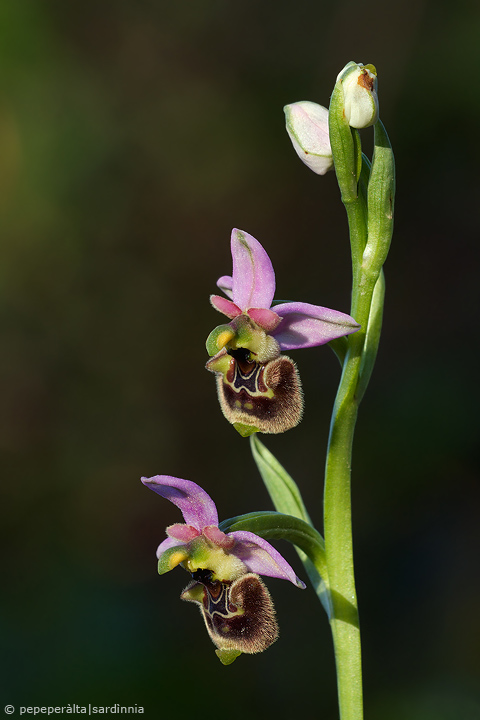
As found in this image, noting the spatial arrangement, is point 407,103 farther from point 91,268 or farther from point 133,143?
point 91,268

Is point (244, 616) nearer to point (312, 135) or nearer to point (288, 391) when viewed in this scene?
point (288, 391)

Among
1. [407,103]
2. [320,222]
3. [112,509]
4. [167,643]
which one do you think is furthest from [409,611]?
[407,103]

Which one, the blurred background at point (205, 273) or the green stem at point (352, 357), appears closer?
the green stem at point (352, 357)

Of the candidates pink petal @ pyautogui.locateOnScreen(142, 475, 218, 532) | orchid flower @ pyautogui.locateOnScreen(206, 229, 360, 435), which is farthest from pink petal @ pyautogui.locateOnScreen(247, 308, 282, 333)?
pink petal @ pyautogui.locateOnScreen(142, 475, 218, 532)

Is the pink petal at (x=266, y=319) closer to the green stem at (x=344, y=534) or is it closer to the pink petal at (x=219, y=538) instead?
the green stem at (x=344, y=534)

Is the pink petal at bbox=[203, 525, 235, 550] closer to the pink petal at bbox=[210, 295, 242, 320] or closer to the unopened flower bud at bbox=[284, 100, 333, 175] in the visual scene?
the pink petal at bbox=[210, 295, 242, 320]

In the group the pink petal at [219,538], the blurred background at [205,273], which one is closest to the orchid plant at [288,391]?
the pink petal at [219,538]
